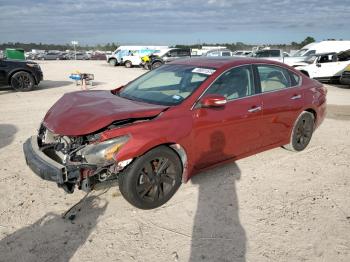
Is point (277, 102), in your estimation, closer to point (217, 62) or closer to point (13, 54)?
point (217, 62)

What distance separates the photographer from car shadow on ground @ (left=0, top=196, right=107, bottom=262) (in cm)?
331

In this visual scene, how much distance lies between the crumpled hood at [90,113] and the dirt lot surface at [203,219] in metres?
0.94

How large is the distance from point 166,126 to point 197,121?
465mm

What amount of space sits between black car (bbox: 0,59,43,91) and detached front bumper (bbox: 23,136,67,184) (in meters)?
9.82

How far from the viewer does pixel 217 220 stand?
13.0 feet

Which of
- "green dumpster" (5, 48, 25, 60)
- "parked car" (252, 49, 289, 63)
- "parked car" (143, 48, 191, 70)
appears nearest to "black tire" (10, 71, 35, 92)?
"green dumpster" (5, 48, 25, 60)

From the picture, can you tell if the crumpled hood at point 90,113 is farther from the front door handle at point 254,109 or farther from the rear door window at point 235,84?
the front door handle at point 254,109

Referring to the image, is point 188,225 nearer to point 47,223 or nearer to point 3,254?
point 47,223

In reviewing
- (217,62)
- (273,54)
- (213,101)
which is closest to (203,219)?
(213,101)

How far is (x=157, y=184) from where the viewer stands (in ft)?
13.6

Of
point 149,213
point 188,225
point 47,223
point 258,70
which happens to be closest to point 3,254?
point 47,223

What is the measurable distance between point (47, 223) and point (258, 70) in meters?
3.51

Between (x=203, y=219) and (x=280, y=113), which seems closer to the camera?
(x=203, y=219)

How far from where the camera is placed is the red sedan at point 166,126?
12.5ft
